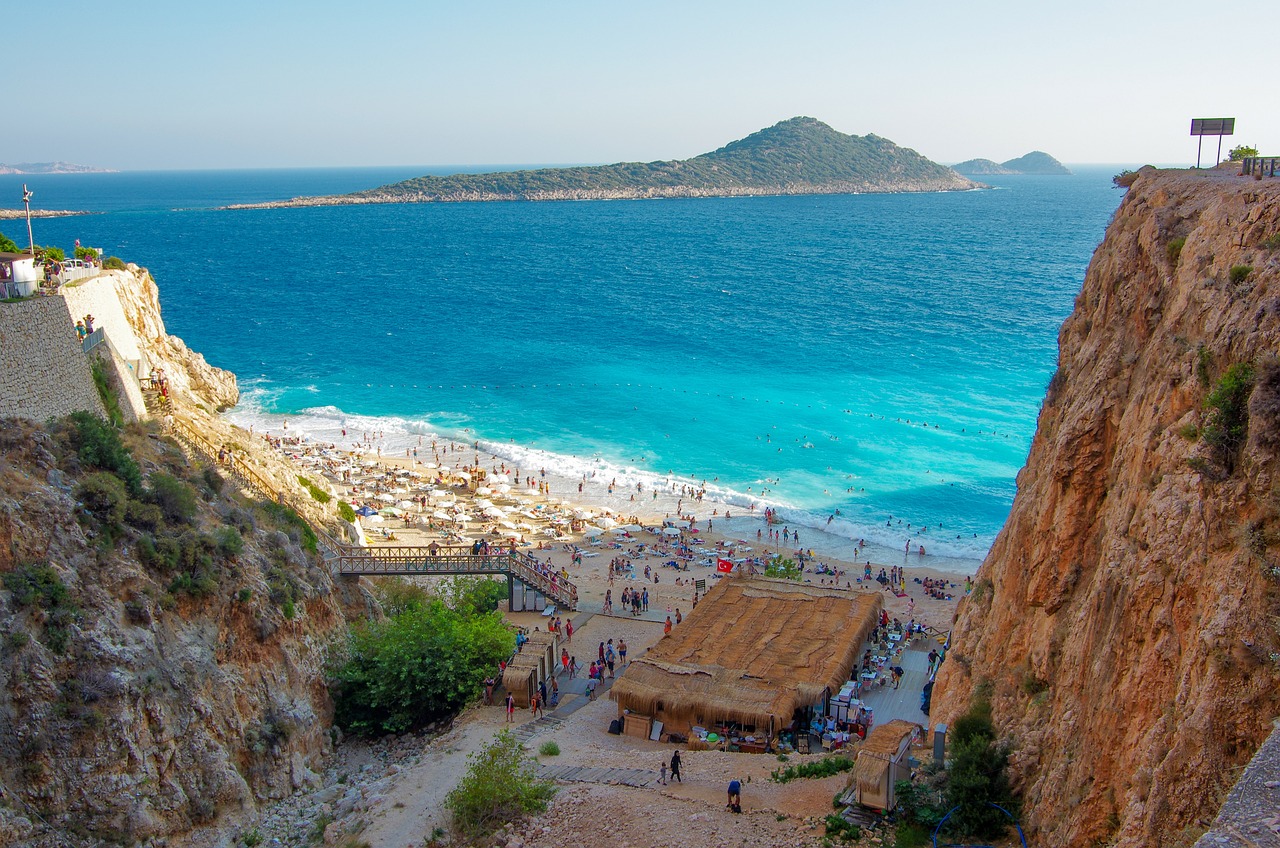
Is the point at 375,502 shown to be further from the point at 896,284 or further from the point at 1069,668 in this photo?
the point at 896,284

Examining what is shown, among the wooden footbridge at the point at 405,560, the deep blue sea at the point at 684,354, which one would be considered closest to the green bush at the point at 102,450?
the wooden footbridge at the point at 405,560

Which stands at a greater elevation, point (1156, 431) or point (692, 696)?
point (1156, 431)

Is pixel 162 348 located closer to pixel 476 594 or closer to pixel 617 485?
pixel 617 485

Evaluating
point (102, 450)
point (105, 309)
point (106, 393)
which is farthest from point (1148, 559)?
point (105, 309)

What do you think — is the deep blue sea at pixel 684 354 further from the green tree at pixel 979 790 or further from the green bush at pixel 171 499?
the green tree at pixel 979 790

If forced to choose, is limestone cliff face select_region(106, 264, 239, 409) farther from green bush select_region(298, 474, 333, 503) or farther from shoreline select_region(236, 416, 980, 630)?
green bush select_region(298, 474, 333, 503)

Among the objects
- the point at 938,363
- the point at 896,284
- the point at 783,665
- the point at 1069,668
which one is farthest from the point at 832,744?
the point at 896,284
